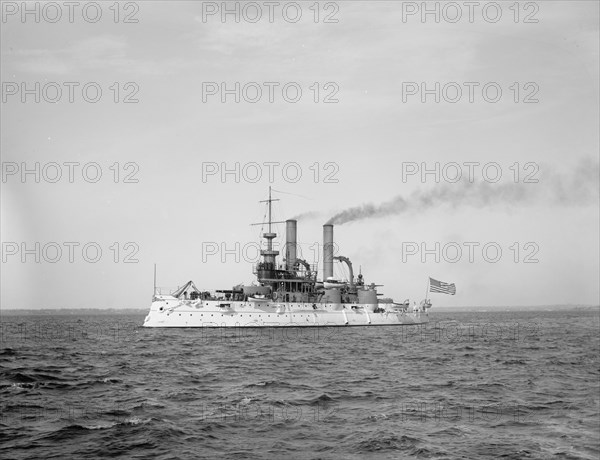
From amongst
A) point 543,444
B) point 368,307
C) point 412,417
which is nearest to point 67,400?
point 412,417

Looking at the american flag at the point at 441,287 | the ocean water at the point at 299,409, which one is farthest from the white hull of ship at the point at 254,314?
the ocean water at the point at 299,409

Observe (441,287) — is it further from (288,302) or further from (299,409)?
(299,409)

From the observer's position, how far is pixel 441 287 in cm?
6638

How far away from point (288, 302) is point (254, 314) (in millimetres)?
4971

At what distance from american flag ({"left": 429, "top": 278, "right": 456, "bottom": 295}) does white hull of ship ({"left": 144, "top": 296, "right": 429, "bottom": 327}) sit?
10272 mm

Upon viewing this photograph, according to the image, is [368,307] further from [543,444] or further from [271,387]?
[543,444]

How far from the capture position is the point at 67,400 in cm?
1827

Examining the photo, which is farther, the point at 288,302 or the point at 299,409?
the point at 288,302

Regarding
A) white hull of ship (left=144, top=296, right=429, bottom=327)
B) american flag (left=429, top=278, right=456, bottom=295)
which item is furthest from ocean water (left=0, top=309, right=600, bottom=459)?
american flag (left=429, top=278, right=456, bottom=295)

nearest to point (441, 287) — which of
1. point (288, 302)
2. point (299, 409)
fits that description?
point (288, 302)

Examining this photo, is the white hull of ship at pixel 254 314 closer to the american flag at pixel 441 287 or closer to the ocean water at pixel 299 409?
the american flag at pixel 441 287

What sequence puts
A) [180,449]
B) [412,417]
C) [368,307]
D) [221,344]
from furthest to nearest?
[368,307] → [221,344] → [412,417] → [180,449]

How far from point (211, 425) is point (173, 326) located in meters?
48.0

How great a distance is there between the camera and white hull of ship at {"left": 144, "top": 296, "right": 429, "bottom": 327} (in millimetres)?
60594
